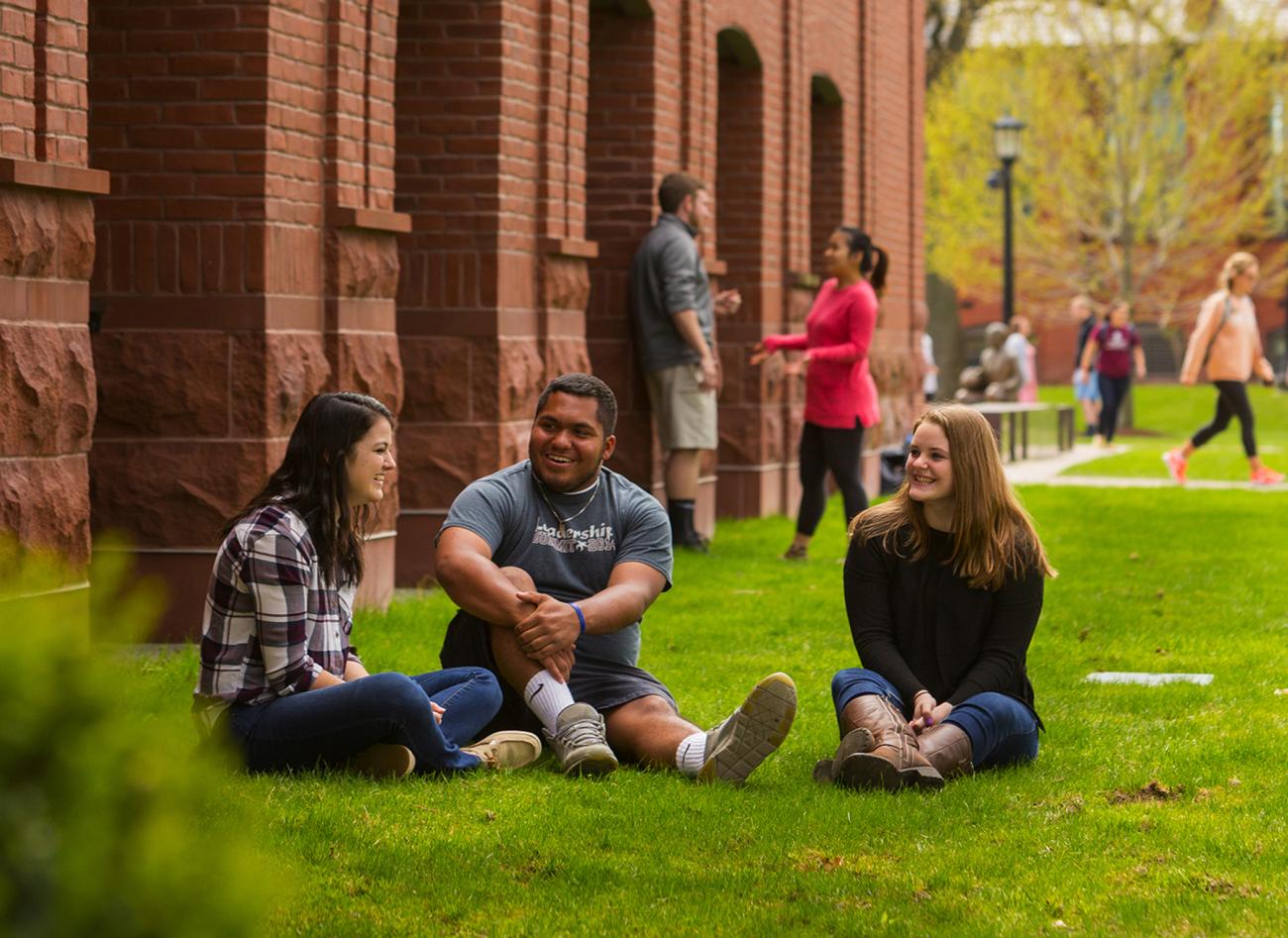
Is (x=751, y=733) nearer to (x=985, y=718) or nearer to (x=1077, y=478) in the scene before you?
(x=985, y=718)

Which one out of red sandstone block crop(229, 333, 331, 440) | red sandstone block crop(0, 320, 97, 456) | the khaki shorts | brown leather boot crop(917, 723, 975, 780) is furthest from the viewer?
the khaki shorts

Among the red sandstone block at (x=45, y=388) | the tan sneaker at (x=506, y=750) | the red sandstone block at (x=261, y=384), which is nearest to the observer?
the tan sneaker at (x=506, y=750)

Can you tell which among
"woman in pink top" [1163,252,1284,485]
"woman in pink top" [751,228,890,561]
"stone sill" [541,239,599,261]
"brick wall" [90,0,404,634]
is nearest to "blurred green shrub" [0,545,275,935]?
"brick wall" [90,0,404,634]

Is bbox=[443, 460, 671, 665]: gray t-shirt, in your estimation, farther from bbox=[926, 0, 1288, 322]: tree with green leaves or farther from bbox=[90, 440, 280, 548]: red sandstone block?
bbox=[926, 0, 1288, 322]: tree with green leaves

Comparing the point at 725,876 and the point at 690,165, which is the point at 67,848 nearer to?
the point at 725,876

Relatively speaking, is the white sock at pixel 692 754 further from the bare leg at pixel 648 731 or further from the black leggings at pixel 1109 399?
the black leggings at pixel 1109 399

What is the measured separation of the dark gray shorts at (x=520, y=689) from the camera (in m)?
6.36

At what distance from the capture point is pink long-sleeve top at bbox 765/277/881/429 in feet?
40.2

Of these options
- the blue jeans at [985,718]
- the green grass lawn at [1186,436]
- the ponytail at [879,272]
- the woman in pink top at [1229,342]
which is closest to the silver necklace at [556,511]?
the blue jeans at [985,718]

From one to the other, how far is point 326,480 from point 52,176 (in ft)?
7.07

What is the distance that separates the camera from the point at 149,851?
162 centimetres

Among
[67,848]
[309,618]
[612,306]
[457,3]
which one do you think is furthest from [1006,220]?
[67,848]

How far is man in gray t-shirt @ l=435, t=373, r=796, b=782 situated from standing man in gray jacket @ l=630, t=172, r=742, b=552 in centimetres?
695

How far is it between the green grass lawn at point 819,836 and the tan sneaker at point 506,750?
0.21 feet
